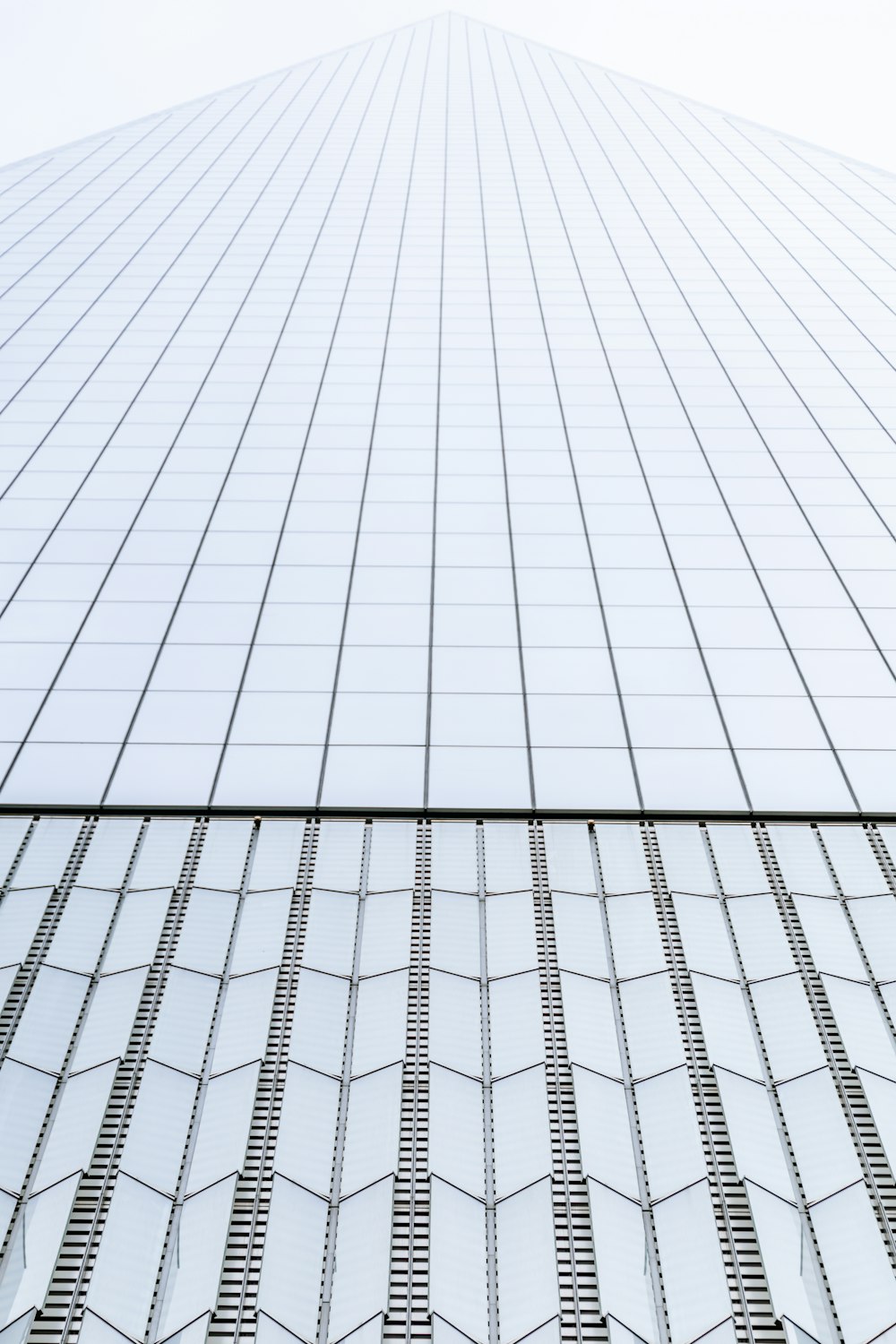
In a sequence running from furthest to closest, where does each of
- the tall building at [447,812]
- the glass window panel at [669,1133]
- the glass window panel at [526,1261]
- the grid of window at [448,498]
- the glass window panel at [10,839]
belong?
the grid of window at [448,498] → the glass window panel at [10,839] → the glass window panel at [669,1133] → the tall building at [447,812] → the glass window panel at [526,1261]

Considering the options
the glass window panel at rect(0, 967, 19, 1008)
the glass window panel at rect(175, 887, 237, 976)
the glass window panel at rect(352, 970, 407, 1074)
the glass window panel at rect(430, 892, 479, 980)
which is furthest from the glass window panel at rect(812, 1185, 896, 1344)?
the glass window panel at rect(0, 967, 19, 1008)

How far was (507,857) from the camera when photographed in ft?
27.1

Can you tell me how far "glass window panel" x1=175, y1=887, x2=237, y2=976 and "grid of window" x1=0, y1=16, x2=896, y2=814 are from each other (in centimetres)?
129

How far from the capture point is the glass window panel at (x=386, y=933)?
7.31 metres

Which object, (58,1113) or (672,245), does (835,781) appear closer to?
(58,1113)

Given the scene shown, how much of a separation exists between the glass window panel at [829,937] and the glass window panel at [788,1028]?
14.6 inches

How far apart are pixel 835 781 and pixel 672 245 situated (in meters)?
18.1

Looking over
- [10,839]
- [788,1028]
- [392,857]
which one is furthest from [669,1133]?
[10,839]

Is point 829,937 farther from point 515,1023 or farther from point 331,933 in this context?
point 331,933

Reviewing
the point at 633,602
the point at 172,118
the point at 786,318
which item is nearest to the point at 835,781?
the point at 633,602

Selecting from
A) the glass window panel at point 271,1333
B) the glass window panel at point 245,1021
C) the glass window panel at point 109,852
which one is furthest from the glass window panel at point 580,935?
the glass window panel at point 109,852

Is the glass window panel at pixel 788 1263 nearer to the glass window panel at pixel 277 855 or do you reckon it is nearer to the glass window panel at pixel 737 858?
the glass window panel at pixel 737 858

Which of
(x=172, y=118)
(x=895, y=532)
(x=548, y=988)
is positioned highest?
(x=172, y=118)

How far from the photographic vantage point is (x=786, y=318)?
18828mm
